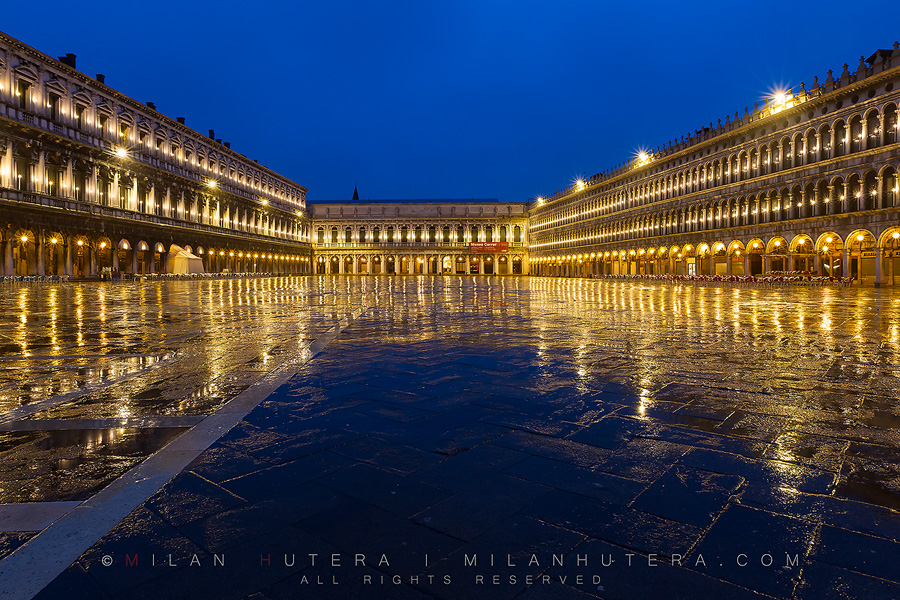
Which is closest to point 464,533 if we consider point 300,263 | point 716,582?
point 716,582

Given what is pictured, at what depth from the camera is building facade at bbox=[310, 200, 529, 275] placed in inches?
3516

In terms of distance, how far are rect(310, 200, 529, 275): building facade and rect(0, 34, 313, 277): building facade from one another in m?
33.1

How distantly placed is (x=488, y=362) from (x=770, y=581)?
4301 mm

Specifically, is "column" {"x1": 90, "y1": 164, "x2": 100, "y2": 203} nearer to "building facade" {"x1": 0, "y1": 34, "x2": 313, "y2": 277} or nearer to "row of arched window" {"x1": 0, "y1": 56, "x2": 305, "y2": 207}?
"building facade" {"x1": 0, "y1": 34, "x2": 313, "y2": 277}

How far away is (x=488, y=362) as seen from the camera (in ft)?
20.0

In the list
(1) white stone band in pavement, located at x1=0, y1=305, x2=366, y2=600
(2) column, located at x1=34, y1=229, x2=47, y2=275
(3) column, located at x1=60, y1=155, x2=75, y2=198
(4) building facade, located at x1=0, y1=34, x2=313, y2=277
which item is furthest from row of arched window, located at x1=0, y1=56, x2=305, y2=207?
(1) white stone band in pavement, located at x1=0, y1=305, x2=366, y2=600

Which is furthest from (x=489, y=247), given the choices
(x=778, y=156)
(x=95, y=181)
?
(x=95, y=181)

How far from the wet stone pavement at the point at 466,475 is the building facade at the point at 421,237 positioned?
84630 millimetres

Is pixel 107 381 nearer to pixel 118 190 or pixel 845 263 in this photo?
pixel 845 263

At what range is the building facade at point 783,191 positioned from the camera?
95.0 ft

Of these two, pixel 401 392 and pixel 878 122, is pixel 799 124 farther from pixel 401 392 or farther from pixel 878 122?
pixel 401 392

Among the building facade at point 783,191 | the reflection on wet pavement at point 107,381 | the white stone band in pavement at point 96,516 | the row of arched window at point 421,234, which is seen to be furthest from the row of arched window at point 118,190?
the building facade at point 783,191

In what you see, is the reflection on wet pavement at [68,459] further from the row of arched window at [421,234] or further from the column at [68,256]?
the row of arched window at [421,234]

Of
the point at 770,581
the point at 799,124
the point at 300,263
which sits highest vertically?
the point at 799,124
